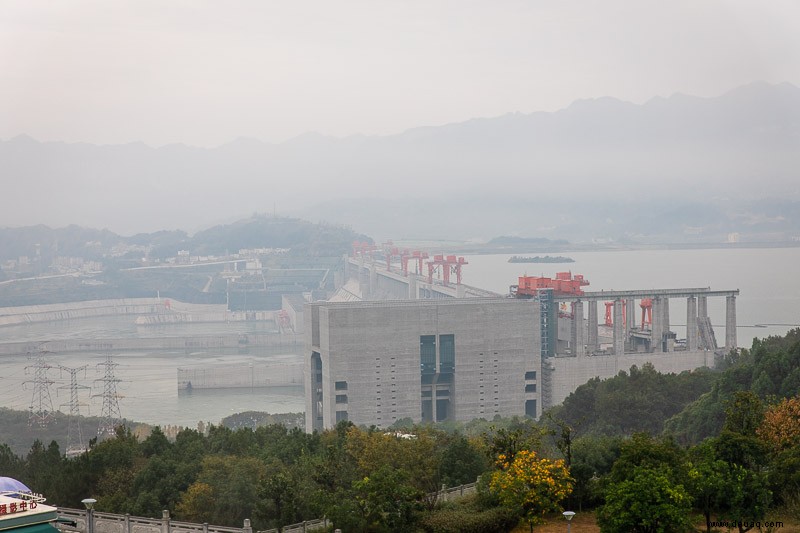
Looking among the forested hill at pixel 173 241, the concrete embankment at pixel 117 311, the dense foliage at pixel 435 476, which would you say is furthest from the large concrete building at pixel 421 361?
the forested hill at pixel 173 241

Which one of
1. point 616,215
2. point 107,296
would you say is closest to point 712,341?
point 107,296

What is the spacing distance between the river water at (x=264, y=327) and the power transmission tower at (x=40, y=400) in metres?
0.38

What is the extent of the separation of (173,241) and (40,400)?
2027 inches

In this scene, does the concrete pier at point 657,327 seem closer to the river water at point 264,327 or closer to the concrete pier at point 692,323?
the concrete pier at point 692,323

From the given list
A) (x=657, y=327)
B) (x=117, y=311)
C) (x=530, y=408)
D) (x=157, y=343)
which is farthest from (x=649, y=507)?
(x=117, y=311)

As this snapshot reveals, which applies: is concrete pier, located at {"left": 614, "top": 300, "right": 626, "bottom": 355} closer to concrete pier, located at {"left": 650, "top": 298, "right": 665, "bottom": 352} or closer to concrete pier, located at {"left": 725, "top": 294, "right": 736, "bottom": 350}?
concrete pier, located at {"left": 650, "top": 298, "right": 665, "bottom": 352}

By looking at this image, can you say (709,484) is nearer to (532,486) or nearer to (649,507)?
(649,507)

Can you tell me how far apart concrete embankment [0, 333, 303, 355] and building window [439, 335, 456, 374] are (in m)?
→ 23.1

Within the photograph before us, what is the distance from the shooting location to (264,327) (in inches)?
2247

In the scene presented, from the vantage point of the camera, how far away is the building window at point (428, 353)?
24.0 m

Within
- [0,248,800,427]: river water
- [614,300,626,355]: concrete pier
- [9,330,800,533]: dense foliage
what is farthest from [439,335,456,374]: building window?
[9,330,800,533]: dense foliage

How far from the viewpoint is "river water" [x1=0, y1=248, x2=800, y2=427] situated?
31.9 meters

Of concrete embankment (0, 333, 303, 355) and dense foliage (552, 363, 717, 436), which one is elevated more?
dense foliage (552, 363, 717, 436)

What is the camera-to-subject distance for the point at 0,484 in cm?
601
